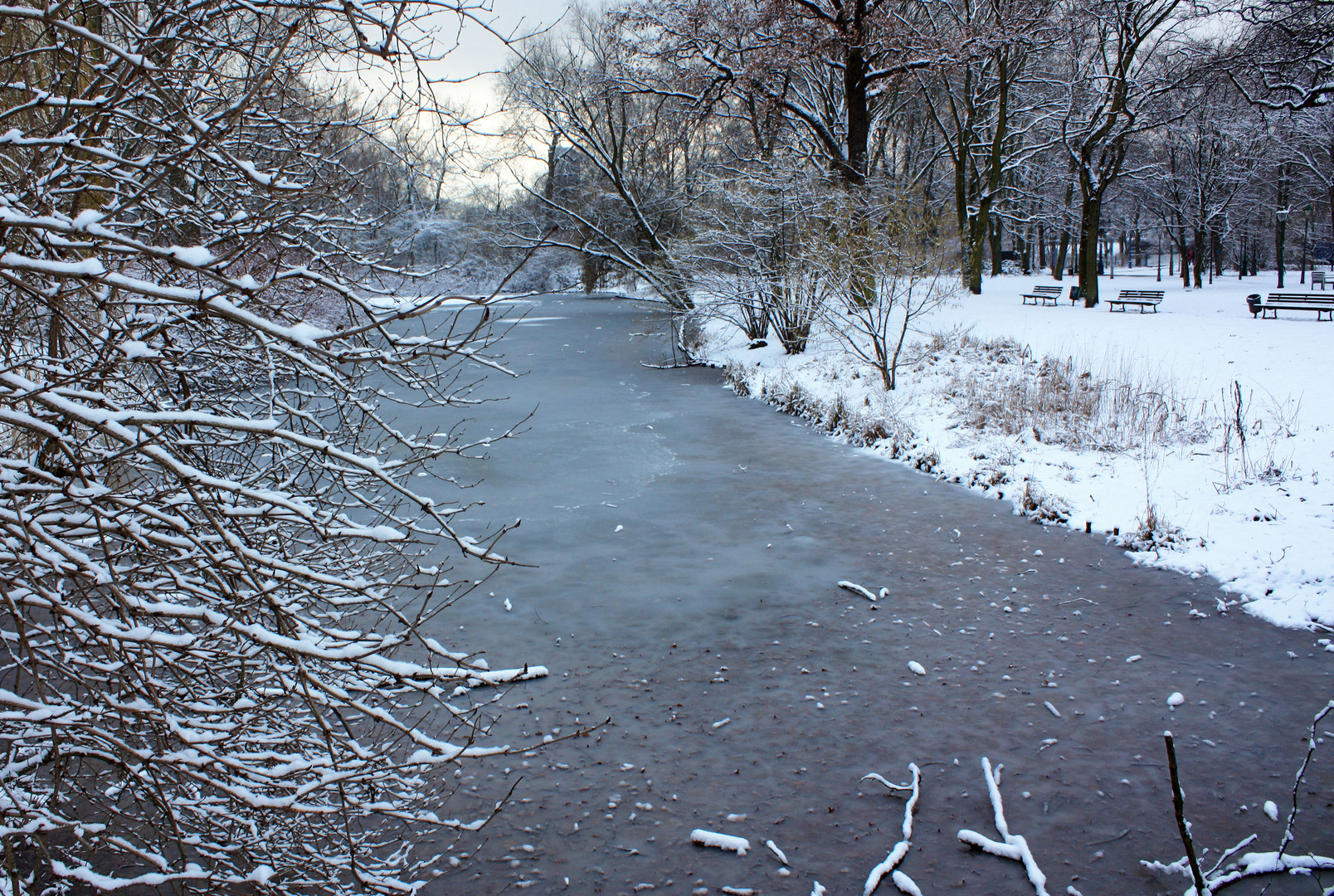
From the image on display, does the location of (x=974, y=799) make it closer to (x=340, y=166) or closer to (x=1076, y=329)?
(x=340, y=166)

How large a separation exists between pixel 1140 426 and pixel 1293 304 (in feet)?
40.3

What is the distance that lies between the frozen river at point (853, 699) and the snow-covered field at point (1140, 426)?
0.54 m

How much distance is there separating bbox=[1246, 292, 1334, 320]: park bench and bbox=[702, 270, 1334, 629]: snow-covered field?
0.38 meters

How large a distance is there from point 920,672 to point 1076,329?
15269 millimetres

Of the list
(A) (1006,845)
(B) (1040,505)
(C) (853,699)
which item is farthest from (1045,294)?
(A) (1006,845)

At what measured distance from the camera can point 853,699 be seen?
5922 millimetres

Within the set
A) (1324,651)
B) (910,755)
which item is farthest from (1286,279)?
(910,755)

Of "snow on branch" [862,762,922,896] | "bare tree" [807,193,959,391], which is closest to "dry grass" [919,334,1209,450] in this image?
"bare tree" [807,193,959,391]

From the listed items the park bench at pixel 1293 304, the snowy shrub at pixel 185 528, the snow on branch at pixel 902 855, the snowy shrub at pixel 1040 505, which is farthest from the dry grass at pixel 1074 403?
the snowy shrub at pixel 185 528

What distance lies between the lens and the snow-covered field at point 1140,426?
319 inches

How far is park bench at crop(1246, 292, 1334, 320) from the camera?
1906cm

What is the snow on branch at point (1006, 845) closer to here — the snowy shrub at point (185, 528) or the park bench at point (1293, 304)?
the snowy shrub at point (185, 528)

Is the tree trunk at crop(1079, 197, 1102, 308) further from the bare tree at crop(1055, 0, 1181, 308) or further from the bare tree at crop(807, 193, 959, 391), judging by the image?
the bare tree at crop(807, 193, 959, 391)

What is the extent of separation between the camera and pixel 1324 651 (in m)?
6.38
